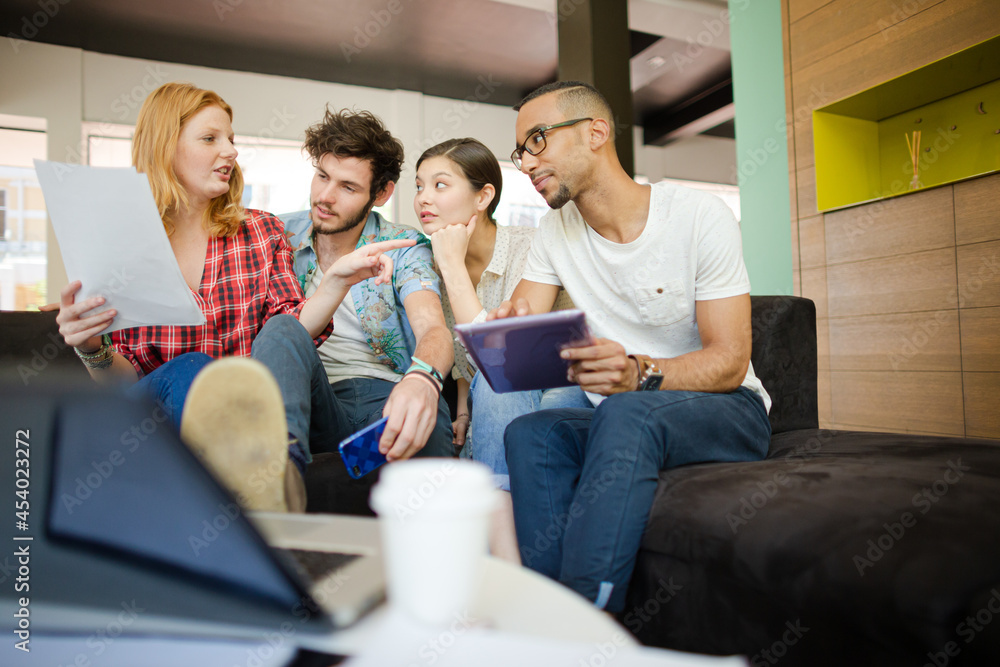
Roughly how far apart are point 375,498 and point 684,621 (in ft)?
2.35

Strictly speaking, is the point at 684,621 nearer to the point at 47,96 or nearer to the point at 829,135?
the point at 829,135

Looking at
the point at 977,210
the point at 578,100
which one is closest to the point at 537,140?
the point at 578,100

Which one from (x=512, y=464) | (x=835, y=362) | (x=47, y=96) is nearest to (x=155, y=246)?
(x=512, y=464)

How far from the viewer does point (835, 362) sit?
2986mm

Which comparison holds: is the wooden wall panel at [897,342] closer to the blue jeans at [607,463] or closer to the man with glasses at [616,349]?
the man with glasses at [616,349]

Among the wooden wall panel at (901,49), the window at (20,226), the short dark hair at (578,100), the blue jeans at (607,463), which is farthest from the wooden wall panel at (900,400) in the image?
the window at (20,226)

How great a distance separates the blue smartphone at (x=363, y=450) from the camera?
870mm

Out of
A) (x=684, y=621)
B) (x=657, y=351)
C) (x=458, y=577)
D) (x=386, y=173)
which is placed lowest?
(x=684, y=621)

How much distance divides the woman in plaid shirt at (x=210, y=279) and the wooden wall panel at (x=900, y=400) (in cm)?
238

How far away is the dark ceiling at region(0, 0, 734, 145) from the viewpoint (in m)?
5.07

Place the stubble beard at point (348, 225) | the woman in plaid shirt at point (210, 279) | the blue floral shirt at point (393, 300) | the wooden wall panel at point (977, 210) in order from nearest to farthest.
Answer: the woman in plaid shirt at point (210, 279), the blue floral shirt at point (393, 300), the stubble beard at point (348, 225), the wooden wall panel at point (977, 210)

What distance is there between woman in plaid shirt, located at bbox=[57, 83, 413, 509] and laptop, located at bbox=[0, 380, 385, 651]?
1.91ft
